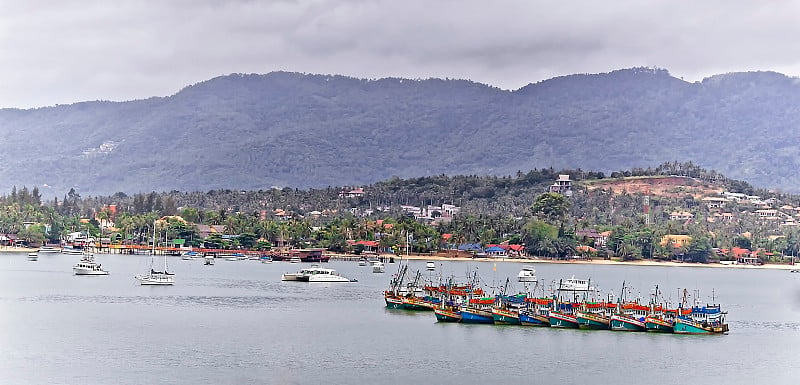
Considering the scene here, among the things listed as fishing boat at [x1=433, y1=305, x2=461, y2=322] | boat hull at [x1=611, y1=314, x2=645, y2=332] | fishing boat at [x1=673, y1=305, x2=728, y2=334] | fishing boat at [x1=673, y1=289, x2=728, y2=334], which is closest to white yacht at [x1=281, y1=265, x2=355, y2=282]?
fishing boat at [x1=433, y1=305, x2=461, y2=322]

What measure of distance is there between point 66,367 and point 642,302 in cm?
5752

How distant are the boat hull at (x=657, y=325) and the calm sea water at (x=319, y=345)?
3.94 ft

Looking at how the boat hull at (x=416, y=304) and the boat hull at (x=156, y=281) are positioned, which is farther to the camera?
the boat hull at (x=156, y=281)

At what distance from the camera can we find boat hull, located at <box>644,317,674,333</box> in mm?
76812

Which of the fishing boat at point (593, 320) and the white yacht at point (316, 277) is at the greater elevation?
the white yacht at point (316, 277)

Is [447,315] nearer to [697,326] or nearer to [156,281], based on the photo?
[697,326]

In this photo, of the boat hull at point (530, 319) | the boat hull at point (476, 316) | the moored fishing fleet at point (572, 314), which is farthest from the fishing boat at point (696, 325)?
the boat hull at point (476, 316)

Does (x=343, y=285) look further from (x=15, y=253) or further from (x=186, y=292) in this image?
(x=15, y=253)

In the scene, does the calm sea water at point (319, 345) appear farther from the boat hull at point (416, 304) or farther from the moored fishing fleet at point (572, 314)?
the boat hull at point (416, 304)

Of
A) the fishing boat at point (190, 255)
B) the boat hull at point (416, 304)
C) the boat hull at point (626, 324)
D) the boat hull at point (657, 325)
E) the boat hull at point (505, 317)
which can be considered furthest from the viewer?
the fishing boat at point (190, 255)

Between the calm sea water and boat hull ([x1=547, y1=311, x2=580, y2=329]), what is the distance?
0.98 metres

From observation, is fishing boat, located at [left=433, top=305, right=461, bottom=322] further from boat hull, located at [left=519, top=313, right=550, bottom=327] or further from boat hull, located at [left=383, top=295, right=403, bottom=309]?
boat hull, located at [left=383, top=295, right=403, bottom=309]

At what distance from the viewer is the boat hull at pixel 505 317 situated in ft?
258

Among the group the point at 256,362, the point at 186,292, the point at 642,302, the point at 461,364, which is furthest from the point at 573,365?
the point at 186,292
